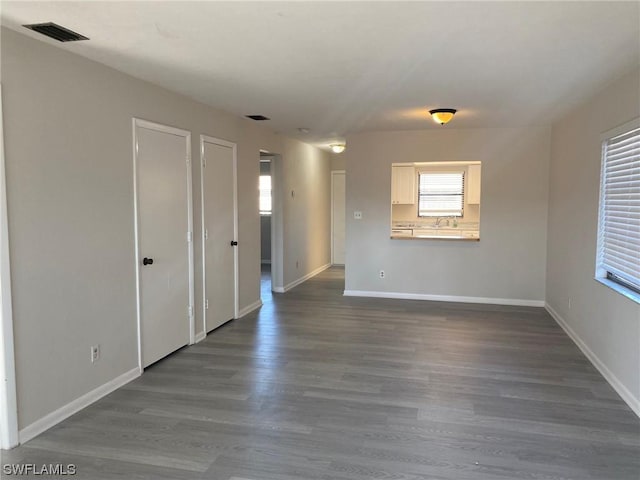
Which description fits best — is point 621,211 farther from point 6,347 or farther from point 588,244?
point 6,347

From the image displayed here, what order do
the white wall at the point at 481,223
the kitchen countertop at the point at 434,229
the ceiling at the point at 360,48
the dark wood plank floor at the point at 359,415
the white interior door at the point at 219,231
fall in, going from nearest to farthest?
the ceiling at the point at 360,48 < the dark wood plank floor at the point at 359,415 < the white interior door at the point at 219,231 < the white wall at the point at 481,223 < the kitchen countertop at the point at 434,229

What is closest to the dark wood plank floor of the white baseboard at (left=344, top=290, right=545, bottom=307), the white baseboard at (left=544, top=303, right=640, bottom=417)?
the white baseboard at (left=544, top=303, right=640, bottom=417)

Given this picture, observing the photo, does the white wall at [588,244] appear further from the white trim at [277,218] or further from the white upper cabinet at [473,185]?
the white trim at [277,218]

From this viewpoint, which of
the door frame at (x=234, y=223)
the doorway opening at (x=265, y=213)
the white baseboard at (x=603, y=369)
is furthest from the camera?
the doorway opening at (x=265, y=213)

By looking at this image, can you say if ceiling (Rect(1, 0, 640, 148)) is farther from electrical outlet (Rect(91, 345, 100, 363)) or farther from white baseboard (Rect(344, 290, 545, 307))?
white baseboard (Rect(344, 290, 545, 307))

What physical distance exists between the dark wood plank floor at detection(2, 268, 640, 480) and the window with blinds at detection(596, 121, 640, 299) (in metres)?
0.87

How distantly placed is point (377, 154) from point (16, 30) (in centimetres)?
478

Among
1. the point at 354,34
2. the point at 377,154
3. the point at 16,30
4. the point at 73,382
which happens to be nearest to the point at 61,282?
the point at 73,382

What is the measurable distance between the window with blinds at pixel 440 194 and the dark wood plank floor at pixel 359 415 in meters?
3.58

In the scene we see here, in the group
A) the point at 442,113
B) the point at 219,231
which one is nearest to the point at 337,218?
the point at 219,231

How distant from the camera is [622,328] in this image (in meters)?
3.47

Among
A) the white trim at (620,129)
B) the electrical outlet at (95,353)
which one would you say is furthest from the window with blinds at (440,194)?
the electrical outlet at (95,353)

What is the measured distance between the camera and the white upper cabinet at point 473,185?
26.3 ft

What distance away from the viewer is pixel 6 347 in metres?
2.65
